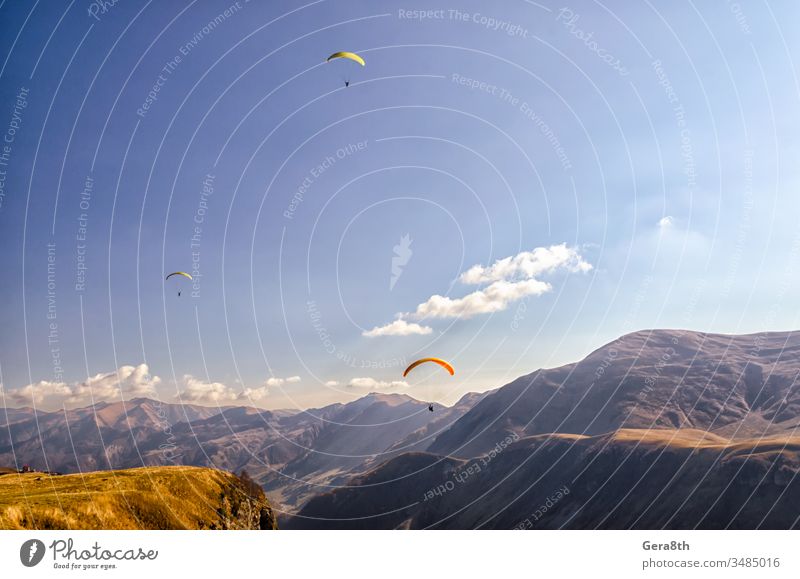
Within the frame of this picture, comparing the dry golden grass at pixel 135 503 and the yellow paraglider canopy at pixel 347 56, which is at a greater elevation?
the yellow paraglider canopy at pixel 347 56

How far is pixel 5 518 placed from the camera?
3709 centimetres

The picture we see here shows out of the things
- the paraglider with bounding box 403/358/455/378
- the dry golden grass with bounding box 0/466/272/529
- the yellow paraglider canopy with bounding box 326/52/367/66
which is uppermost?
the yellow paraglider canopy with bounding box 326/52/367/66

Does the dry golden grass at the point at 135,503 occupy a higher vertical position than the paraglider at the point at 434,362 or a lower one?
lower

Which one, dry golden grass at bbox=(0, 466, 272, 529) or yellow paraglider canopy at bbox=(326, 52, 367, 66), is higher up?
yellow paraglider canopy at bbox=(326, 52, 367, 66)

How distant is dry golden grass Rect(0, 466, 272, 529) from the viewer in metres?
41.5

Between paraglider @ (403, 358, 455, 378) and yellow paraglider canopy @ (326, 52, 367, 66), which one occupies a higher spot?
yellow paraglider canopy @ (326, 52, 367, 66)

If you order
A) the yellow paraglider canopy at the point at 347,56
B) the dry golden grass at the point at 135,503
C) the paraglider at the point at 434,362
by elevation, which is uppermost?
the yellow paraglider canopy at the point at 347,56

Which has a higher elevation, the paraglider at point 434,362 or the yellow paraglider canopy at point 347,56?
the yellow paraglider canopy at point 347,56

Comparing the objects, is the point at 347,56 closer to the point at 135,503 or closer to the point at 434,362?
the point at 434,362

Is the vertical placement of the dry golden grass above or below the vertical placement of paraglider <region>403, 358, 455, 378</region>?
below

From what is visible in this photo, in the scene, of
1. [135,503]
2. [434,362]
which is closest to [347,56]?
[434,362]

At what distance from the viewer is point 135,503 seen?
51938 millimetres

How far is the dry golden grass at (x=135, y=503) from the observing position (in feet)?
136
